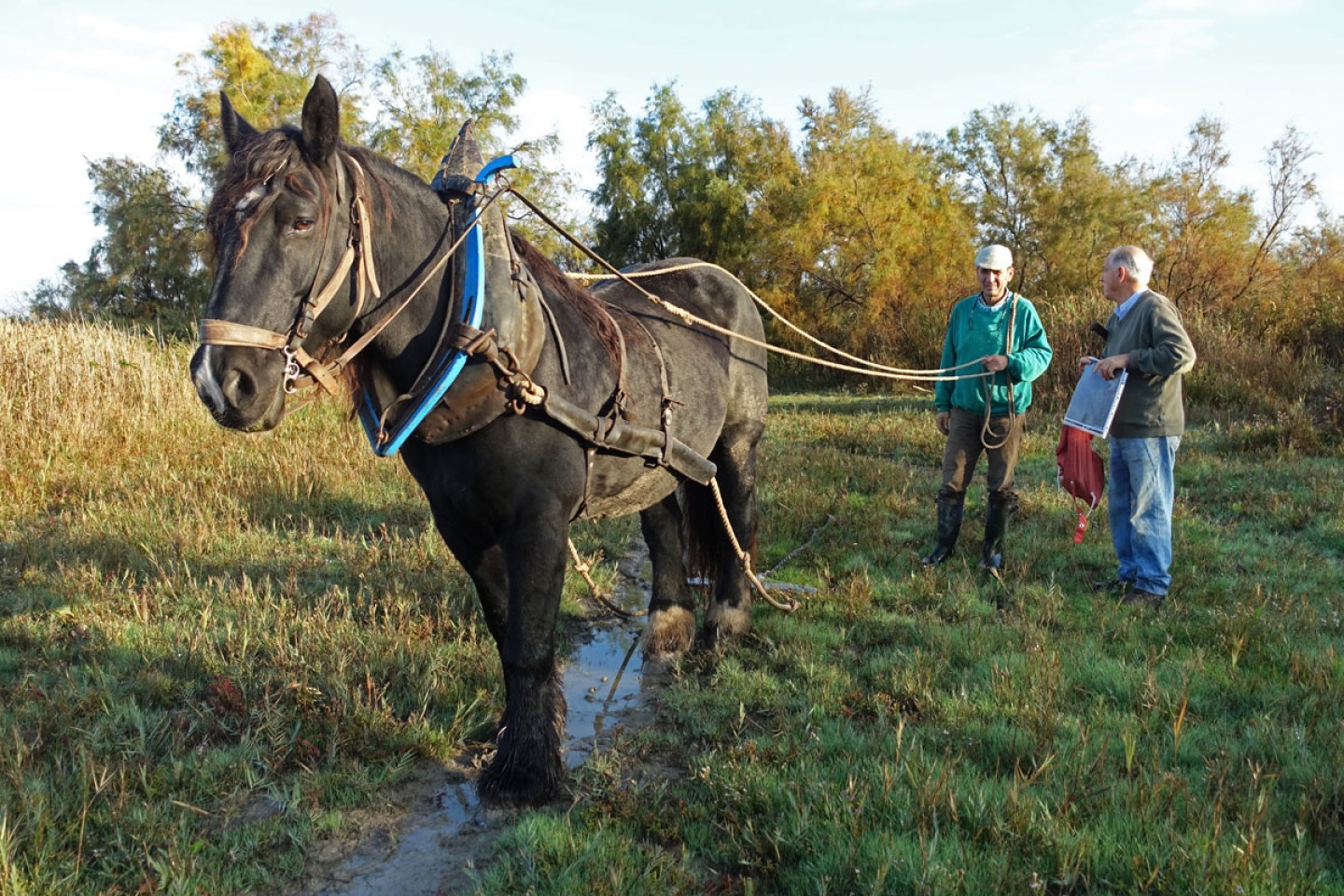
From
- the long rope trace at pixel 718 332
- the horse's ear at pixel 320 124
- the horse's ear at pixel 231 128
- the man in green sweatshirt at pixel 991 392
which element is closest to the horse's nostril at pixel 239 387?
the horse's ear at pixel 320 124

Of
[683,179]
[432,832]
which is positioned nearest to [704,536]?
[432,832]

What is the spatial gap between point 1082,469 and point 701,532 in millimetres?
2468

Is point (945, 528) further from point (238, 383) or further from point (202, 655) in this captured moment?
point (238, 383)

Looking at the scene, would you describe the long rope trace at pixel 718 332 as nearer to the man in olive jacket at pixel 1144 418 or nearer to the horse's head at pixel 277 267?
the horse's head at pixel 277 267

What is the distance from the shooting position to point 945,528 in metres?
5.82

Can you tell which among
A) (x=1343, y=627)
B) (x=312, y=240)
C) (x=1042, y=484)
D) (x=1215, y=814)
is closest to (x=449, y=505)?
(x=312, y=240)

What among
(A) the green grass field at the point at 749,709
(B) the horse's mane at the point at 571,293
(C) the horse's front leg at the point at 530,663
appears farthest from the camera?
(B) the horse's mane at the point at 571,293

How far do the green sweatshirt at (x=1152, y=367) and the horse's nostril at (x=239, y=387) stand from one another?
4676 mm

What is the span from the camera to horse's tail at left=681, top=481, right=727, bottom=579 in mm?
4734

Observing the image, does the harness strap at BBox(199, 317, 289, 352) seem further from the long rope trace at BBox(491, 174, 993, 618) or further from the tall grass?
the tall grass

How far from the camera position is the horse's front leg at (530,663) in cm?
294

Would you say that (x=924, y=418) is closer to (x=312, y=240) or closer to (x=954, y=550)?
(x=954, y=550)

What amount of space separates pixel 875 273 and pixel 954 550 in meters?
18.7

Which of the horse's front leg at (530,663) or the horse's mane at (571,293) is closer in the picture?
the horse's front leg at (530,663)
